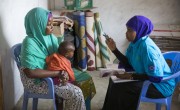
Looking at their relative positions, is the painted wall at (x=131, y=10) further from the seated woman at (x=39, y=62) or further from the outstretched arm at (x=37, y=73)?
the outstretched arm at (x=37, y=73)

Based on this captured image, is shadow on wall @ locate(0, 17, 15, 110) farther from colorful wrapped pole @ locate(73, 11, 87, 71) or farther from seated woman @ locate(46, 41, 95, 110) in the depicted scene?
colorful wrapped pole @ locate(73, 11, 87, 71)

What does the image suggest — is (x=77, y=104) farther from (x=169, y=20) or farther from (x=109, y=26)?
(x=169, y=20)

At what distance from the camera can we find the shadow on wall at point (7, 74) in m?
2.32

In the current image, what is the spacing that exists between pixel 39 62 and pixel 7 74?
0.53 metres

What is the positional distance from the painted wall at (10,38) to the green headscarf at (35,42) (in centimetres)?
34

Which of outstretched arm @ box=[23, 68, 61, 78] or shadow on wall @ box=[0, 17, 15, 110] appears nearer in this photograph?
outstretched arm @ box=[23, 68, 61, 78]

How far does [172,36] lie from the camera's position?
3545 mm

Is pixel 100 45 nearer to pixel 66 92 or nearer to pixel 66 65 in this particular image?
pixel 66 65

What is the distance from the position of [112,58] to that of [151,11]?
0.94m

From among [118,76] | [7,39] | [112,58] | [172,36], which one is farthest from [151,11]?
[7,39]

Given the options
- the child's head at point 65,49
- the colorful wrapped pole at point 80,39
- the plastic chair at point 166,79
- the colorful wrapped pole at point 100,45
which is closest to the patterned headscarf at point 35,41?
the child's head at point 65,49

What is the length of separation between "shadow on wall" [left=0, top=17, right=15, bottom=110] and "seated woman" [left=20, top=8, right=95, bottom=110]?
1.03 feet

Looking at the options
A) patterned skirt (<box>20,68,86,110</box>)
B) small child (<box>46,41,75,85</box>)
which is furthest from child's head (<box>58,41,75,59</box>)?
patterned skirt (<box>20,68,86,110</box>)

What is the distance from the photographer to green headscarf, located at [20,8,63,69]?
2006 millimetres
